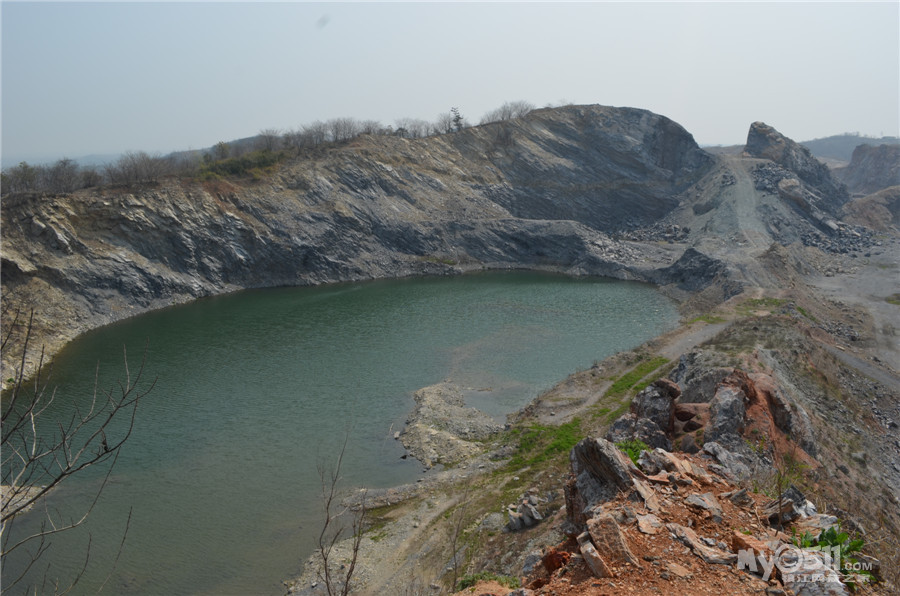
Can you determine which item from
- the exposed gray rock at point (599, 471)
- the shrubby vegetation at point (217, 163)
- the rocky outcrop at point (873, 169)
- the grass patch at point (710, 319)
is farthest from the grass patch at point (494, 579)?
the rocky outcrop at point (873, 169)

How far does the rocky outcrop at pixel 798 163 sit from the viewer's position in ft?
323

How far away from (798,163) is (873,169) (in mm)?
51506

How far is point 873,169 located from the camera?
135 meters

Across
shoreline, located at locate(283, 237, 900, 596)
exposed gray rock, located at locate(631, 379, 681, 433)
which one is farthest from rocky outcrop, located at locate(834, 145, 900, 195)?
exposed gray rock, located at locate(631, 379, 681, 433)

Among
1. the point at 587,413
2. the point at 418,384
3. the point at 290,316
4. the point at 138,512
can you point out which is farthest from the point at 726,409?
the point at 290,316

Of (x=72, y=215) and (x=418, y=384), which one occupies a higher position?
(x=72, y=215)

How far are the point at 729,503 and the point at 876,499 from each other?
46.2 feet

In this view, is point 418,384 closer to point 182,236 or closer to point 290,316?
point 290,316

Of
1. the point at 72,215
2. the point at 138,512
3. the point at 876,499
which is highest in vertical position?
the point at 72,215

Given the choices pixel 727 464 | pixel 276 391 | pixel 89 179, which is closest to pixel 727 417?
pixel 727 464

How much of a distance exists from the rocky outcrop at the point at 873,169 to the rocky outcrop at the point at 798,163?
106ft

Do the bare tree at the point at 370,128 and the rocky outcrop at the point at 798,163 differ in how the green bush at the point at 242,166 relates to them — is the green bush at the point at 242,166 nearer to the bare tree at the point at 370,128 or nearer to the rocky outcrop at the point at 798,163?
the bare tree at the point at 370,128

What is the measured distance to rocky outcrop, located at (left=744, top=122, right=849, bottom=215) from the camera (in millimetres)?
98562

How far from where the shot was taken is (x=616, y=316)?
5881 centimetres
